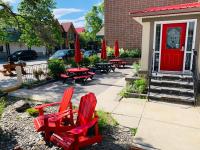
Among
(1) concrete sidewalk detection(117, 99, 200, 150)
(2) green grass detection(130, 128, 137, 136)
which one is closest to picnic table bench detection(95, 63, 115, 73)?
(1) concrete sidewalk detection(117, 99, 200, 150)

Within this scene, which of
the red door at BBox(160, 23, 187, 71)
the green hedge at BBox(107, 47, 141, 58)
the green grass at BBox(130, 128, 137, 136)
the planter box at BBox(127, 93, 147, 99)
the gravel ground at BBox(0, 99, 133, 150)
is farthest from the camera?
the green hedge at BBox(107, 47, 141, 58)

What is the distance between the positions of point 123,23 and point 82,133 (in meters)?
17.3

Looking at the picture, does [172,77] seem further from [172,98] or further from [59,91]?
[59,91]

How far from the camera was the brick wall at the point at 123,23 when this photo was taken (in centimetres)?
1922

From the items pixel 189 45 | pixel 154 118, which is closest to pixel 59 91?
pixel 154 118

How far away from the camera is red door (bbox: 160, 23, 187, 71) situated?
27.8 ft

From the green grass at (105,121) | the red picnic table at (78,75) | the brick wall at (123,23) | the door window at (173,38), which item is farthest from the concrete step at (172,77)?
the brick wall at (123,23)

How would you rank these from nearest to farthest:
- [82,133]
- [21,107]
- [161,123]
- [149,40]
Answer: [82,133], [161,123], [21,107], [149,40]

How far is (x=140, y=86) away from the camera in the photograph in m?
7.94

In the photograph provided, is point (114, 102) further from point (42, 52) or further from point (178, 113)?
point (42, 52)

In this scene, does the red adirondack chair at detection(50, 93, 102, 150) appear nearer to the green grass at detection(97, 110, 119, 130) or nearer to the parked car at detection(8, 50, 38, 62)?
the green grass at detection(97, 110, 119, 130)

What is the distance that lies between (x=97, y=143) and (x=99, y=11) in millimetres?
51361

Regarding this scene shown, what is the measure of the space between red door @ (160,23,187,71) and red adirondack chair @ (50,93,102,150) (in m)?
5.76

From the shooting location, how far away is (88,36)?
48844 mm
